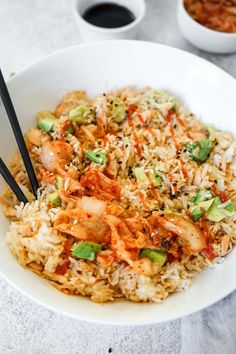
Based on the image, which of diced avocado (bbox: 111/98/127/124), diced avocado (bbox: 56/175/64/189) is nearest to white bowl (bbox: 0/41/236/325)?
diced avocado (bbox: 111/98/127/124)

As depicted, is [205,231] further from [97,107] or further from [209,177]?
[97,107]

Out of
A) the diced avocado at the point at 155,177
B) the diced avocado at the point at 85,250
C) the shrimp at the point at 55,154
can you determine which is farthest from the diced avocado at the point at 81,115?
the diced avocado at the point at 85,250

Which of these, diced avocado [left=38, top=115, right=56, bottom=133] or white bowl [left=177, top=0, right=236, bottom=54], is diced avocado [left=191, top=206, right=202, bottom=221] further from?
white bowl [left=177, top=0, right=236, bottom=54]

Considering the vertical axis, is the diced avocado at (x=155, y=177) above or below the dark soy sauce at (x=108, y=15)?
below

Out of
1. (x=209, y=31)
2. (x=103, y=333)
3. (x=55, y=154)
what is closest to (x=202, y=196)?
(x=55, y=154)

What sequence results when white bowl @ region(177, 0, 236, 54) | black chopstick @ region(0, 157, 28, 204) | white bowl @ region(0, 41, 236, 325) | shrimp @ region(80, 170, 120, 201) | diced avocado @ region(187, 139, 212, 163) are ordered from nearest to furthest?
black chopstick @ region(0, 157, 28, 204)
shrimp @ region(80, 170, 120, 201)
diced avocado @ region(187, 139, 212, 163)
white bowl @ region(0, 41, 236, 325)
white bowl @ region(177, 0, 236, 54)

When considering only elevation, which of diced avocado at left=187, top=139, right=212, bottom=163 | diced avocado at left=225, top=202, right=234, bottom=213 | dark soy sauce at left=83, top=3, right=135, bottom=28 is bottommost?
diced avocado at left=225, top=202, right=234, bottom=213

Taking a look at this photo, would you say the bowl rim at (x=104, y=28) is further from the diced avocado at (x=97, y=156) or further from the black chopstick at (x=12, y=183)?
the black chopstick at (x=12, y=183)
